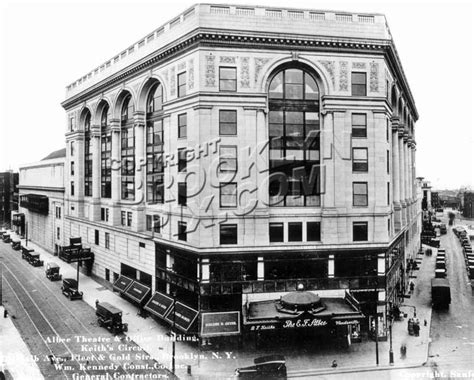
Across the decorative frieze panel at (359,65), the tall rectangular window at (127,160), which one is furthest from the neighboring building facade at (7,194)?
A: the decorative frieze panel at (359,65)

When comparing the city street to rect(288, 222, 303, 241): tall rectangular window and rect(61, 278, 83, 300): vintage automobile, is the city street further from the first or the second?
rect(61, 278, 83, 300): vintage automobile

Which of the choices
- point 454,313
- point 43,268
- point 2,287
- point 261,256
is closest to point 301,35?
point 261,256

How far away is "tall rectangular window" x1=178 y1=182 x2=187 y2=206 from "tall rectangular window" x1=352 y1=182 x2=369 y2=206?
1412 cm

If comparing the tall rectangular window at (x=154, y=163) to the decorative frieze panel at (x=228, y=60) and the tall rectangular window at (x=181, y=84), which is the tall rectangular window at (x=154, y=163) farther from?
the decorative frieze panel at (x=228, y=60)

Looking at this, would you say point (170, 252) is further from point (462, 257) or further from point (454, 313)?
point (462, 257)

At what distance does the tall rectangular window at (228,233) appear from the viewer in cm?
3216

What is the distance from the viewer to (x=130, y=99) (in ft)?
150

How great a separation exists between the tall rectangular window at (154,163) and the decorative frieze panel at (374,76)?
19.8m

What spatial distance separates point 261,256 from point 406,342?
1403 centimetres

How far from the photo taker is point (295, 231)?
33312 mm

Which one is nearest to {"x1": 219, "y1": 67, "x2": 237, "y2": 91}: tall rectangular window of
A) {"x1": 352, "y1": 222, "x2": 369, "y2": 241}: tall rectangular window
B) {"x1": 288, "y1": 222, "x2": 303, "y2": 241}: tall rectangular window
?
{"x1": 288, "y1": 222, "x2": 303, "y2": 241}: tall rectangular window

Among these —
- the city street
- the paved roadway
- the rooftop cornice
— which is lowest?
the city street

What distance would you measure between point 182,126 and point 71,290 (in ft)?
73.4

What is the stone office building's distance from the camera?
31.8m
